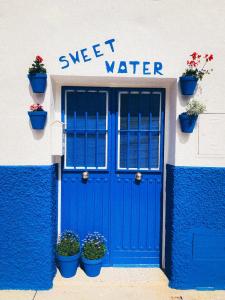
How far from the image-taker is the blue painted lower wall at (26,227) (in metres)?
3.98

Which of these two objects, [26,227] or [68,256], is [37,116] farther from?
[68,256]

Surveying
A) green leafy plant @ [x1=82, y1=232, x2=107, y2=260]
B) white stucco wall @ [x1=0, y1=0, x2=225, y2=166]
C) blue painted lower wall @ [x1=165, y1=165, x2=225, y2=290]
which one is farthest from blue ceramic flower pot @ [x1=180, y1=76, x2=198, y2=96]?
green leafy plant @ [x1=82, y1=232, x2=107, y2=260]

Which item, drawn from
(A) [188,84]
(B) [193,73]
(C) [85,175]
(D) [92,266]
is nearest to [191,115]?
(A) [188,84]

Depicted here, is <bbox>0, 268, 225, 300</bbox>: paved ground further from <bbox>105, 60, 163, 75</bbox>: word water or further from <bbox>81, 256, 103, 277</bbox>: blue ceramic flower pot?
<bbox>105, 60, 163, 75</bbox>: word water

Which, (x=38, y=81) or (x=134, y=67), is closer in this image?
(x=38, y=81)

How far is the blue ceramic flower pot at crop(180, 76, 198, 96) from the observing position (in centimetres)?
390

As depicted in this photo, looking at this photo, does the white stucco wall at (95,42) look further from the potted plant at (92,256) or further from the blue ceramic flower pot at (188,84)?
the potted plant at (92,256)

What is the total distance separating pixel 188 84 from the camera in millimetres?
3916

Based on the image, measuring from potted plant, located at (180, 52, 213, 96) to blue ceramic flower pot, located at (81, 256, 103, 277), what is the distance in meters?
2.78

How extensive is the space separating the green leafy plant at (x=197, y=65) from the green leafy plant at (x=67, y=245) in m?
2.94

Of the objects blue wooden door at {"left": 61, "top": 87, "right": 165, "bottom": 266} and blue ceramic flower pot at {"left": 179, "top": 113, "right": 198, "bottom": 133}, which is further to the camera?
blue wooden door at {"left": 61, "top": 87, "right": 165, "bottom": 266}

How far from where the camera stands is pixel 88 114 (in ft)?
14.7

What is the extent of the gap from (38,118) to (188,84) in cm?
210

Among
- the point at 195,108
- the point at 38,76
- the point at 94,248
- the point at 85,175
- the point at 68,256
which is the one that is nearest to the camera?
the point at 38,76
